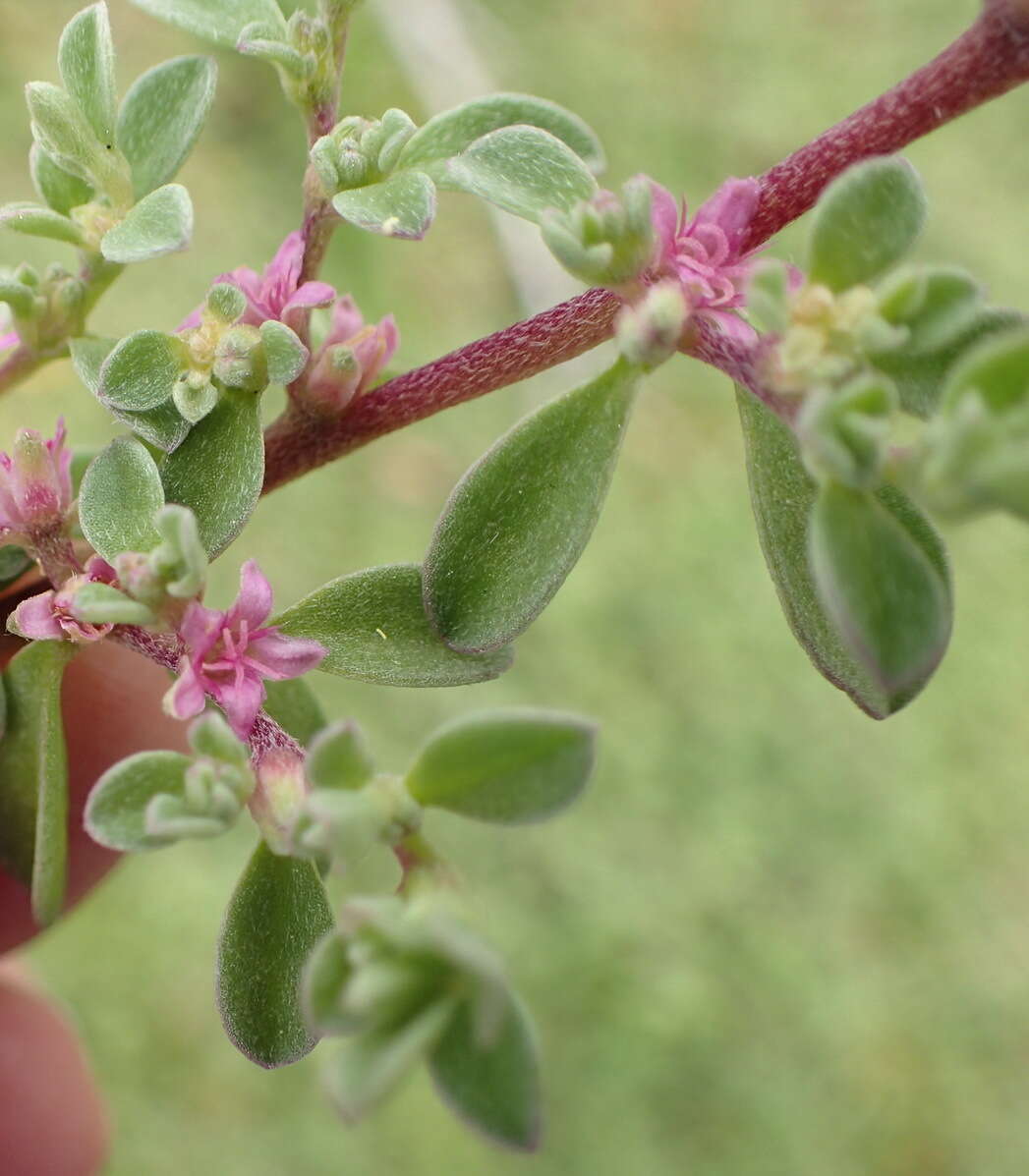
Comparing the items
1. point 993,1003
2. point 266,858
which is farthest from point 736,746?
point 266,858

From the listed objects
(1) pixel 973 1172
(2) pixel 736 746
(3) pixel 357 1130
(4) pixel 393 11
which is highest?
(4) pixel 393 11

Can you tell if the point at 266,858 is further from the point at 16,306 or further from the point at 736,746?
the point at 736,746

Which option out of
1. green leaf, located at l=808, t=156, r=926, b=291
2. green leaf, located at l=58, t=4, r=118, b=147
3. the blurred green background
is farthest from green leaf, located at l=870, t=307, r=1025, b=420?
the blurred green background

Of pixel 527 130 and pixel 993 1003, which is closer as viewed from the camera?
pixel 527 130

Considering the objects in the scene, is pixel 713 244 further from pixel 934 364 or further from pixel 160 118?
pixel 160 118

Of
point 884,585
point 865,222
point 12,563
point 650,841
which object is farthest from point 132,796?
point 650,841

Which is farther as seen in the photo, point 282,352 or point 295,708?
point 295,708
